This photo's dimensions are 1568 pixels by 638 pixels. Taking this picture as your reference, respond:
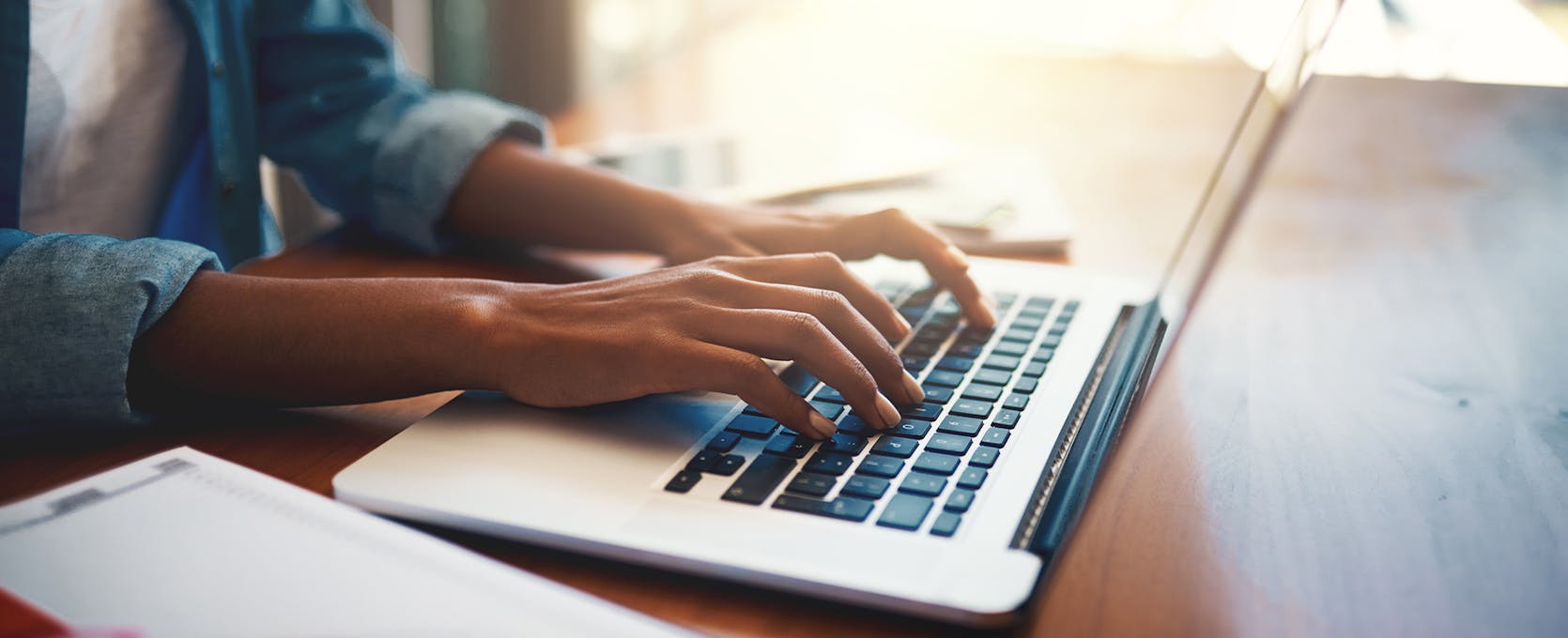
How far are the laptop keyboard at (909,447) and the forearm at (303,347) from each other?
6.0 inches

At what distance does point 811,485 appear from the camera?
465 millimetres

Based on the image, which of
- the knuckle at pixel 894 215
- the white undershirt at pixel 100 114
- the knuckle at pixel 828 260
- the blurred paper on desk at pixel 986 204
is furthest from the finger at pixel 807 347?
the white undershirt at pixel 100 114

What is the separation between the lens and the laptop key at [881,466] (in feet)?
1.57

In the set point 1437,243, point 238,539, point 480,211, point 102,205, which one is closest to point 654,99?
point 480,211

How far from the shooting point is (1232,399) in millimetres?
622

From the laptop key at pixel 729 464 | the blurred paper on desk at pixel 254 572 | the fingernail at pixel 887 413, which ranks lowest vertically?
the blurred paper on desk at pixel 254 572

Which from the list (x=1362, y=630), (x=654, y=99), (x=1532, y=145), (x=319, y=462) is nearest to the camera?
(x=1362, y=630)

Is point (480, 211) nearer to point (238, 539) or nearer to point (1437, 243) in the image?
point (238, 539)

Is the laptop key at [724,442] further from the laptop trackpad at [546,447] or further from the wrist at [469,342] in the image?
the wrist at [469,342]

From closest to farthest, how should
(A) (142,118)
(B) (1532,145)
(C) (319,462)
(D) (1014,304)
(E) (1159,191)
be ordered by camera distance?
(C) (319,462), (D) (1014,304), (A) (142,118), (E) (1159,191), (B) (1532,145)

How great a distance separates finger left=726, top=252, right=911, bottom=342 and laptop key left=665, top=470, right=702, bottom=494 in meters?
0.19

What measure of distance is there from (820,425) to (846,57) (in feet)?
4.49

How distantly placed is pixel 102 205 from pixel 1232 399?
2.72 ft

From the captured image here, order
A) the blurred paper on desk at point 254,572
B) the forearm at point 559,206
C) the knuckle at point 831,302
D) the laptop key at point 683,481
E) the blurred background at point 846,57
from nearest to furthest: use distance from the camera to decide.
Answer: the blurred paper on desk at point 254,572
the laptop key at point 683,481
the knuckle at point 831,302
the forearm at point 559,206
the blurred background at point 846,57
